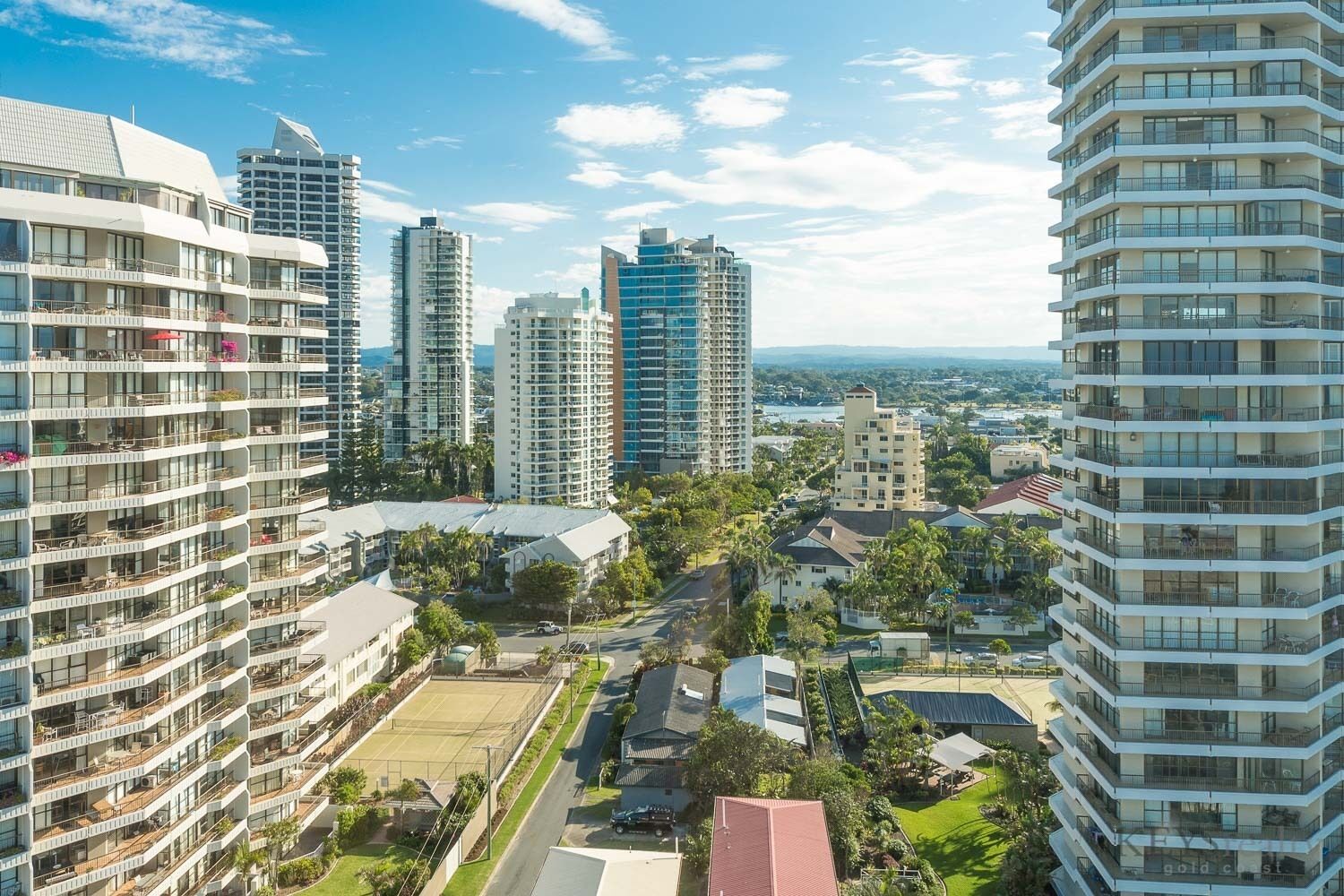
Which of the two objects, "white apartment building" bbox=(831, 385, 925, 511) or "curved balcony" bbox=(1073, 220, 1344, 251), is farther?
"white apartment building" bbox=(831, 385, 925, 511)

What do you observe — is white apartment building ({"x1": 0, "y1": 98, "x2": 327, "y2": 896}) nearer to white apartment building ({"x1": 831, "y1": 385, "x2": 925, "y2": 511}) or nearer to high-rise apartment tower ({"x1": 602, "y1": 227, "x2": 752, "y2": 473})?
white apartment building ({"x1": 831, "y1": 385, "x2": 925, "y2": 511})

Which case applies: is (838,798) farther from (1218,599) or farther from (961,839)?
(1218,599)

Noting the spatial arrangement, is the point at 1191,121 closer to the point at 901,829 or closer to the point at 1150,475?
the point at 1150,475

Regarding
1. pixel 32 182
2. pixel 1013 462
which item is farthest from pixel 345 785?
pixel 1013 462

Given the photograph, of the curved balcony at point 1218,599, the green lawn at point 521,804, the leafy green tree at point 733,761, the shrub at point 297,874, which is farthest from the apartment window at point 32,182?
the curved balcony at point 1218,599

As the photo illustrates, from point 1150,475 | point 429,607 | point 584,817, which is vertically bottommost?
point 584,817

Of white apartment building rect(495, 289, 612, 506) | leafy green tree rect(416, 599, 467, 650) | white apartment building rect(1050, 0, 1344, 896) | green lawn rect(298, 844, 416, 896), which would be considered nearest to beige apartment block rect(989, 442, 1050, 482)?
white apartment building rect(495, 289, 612, 506)

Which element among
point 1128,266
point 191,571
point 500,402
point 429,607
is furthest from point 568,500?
point 1128,266
